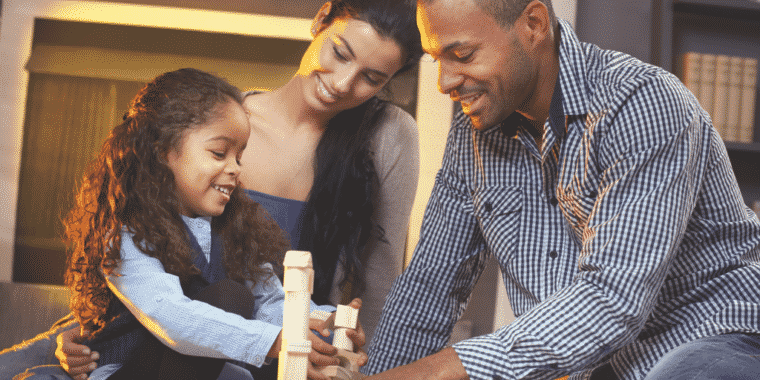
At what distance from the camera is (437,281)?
4.99 feet

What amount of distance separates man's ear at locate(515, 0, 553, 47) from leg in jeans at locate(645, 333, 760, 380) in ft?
2.00

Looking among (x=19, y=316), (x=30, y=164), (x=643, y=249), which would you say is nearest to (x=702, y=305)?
(x=643, y=249)

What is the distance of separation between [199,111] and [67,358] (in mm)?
527

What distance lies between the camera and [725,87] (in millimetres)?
2498

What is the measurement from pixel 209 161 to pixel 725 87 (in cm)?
198

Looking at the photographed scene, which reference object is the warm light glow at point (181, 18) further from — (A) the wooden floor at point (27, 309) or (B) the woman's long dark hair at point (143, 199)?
(B) the woman's long dark hair at point (143, 199)

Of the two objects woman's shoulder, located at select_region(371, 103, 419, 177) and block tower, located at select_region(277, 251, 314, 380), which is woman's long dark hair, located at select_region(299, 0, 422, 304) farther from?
block tower, located at select_region(277, 251, 314, 380)

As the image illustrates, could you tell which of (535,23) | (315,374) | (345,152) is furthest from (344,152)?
(315,374)

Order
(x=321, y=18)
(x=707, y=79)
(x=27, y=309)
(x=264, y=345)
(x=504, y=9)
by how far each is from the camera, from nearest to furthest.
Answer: (x=264, y=345) → (x=504, y=9) → (x=321, y=18) → (x=27, y=309) → (x=707, y=79)

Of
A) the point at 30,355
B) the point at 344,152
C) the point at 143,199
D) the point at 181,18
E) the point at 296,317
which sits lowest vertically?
the point at 30,355

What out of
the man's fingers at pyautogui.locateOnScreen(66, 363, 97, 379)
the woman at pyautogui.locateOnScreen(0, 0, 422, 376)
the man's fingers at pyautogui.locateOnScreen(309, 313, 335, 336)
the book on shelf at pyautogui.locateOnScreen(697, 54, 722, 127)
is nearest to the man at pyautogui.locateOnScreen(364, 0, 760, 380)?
the man's fingers at pyautogui.locateOnScreen(309, 313, 335, 336)

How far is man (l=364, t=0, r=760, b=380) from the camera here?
3.43 ft

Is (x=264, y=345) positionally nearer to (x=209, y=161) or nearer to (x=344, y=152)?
(x=209, y=161)

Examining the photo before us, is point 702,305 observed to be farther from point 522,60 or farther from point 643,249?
point 522,60
